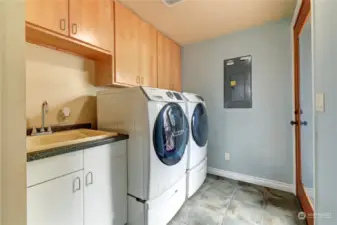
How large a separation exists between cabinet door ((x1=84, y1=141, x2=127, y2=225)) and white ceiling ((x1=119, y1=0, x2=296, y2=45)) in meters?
1.59

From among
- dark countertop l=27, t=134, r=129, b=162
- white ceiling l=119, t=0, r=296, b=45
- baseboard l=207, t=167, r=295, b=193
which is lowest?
baseboard l=207, t=167, r=295, b=193

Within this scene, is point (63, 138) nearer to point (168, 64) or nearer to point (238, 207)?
point (168, 64)

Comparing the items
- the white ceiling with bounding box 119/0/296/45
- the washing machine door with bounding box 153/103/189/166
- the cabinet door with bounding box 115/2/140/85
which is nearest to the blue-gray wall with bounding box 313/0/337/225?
the white ceiling with bounding box 119/0/296/45

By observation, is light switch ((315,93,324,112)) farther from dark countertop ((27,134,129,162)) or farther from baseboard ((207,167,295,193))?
baseboard ((207,167,295,193))

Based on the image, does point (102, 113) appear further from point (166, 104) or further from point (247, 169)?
point (247, 169)

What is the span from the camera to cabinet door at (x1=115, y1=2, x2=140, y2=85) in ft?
5.99

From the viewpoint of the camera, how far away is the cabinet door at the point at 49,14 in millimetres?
1169

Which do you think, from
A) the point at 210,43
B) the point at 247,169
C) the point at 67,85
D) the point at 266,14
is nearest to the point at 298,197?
the point at 247,169

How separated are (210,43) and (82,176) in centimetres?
261

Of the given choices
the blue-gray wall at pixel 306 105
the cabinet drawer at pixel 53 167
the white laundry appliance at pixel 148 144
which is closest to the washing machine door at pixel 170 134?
the white laundry appliance at pixel 148 144

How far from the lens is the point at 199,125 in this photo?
7.36ft

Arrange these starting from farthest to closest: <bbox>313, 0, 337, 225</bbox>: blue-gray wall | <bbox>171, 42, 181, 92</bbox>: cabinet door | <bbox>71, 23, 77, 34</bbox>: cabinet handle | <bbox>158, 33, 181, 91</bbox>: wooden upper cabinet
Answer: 1. <bbox>171, 42, 181, 92</bbox>: cabinet door
2. <bbox>158, 33, 181, 91</bbox>: wooden upper cabinet
3. <bbox>71, 23, 77, 34</bbox>: cabinet handle
4. <bbox>313, 0, 337, 225</bbox>: blue-gray wall

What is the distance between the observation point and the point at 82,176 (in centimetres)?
120

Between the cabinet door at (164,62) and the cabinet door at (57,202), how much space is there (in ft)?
5.67
